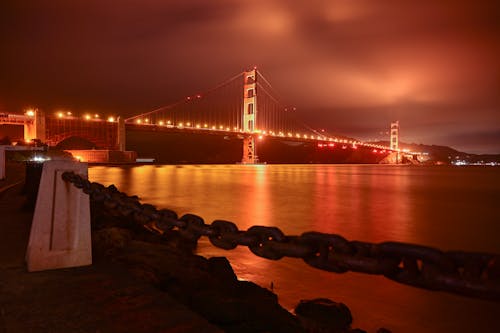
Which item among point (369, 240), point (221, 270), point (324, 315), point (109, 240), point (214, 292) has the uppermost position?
point (109, 240)

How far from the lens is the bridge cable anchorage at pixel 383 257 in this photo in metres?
0.86

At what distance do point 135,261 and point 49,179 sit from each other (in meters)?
1.09

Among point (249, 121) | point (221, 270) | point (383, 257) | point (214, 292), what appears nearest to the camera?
point (383, 257)

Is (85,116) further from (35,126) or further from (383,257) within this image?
(383,257)

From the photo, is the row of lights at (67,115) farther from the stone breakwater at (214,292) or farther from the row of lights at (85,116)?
the stone breakwater at (214,292)

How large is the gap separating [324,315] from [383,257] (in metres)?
2.78

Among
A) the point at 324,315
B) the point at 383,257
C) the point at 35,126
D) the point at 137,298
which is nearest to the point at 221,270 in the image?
the point at 324,315

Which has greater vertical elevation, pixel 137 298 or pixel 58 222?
pixel 58 222

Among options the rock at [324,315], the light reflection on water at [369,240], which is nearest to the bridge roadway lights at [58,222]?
the rock at [324,315]

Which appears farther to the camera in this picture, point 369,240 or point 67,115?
point 67,115

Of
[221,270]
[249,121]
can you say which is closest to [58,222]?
[221,270]

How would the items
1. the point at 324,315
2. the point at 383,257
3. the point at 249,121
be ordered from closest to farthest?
1. the point at 383,257
2. the point at 324,315
3. the point at 249,121

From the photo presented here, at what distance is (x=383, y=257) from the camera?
0.98 metres

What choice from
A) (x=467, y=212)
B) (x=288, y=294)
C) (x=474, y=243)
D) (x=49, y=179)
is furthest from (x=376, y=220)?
(x=49, y=179)
